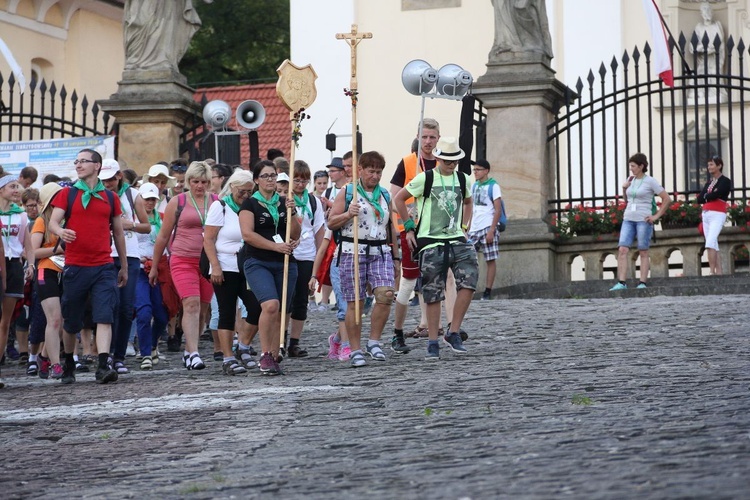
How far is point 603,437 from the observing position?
23.3ft

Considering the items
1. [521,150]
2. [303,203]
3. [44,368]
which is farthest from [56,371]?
[521,150]

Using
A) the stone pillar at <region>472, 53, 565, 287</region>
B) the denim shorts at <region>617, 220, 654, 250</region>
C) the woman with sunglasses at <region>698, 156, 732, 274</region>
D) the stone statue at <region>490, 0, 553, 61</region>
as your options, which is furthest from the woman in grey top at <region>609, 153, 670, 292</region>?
the stone statue at <region>490, 0, 553, 61</region>

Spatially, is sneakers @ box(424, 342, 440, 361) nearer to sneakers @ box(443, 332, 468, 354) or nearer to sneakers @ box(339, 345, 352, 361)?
sneakers @ box(443, 332, 468, 354)

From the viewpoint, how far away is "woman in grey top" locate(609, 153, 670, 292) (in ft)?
58.4

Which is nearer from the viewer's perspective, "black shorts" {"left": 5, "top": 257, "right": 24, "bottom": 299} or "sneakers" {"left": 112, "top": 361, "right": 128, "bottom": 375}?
"sneakers" {"left": 112, "top": 361, "right": 128, "bottom": 375}

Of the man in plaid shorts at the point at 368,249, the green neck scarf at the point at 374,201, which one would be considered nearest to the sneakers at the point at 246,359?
the man in plaid shorts at the point at 368,249

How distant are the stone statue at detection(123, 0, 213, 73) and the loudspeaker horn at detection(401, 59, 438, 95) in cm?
423

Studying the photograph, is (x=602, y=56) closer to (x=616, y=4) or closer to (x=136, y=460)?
(x=616, y=4)

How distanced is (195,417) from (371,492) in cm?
308

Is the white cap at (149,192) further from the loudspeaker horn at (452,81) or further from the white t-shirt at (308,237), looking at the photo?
the loudspeaker horn at (452,81)

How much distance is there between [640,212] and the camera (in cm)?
1798

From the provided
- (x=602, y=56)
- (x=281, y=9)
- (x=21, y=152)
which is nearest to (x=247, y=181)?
(x=21, y=152)

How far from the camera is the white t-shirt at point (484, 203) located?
18.2 metres

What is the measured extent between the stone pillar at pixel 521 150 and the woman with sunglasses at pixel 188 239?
7.10m
